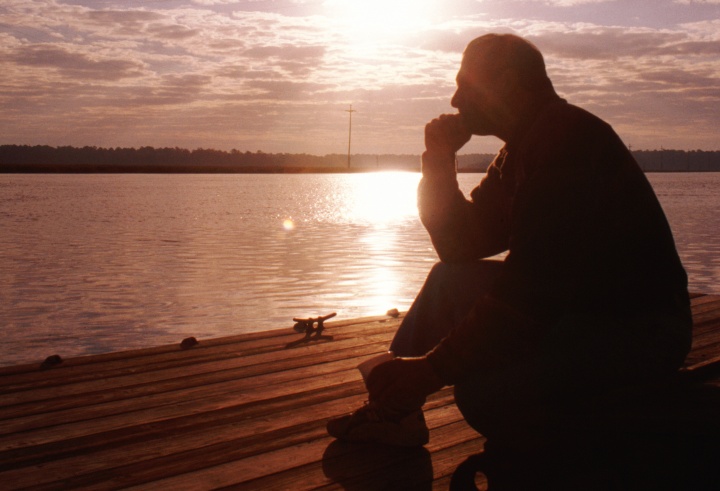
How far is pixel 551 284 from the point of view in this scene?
87.4 inches

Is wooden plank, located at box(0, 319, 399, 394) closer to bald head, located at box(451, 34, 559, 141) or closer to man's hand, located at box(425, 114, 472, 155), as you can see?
man's hand, located at box(425, 114, 472, 155)

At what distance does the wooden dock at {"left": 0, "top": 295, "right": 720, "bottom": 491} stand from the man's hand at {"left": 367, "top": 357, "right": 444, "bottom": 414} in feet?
2.26

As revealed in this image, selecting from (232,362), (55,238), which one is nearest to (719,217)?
(55,238)

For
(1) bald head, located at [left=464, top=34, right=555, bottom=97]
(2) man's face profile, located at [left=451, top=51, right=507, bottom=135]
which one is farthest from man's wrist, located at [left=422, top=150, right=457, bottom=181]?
(1) bald head, located at [left=464, top=34, right=555, bottom=97]

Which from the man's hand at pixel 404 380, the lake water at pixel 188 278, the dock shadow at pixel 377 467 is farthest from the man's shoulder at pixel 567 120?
the lake water at pixel 188 278

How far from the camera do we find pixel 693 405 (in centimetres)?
238

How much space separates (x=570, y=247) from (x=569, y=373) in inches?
18.5

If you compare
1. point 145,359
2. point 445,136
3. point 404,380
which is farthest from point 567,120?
point 145,359

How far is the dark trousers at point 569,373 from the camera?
2.39 meters

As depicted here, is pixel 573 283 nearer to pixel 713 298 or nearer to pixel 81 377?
pixel 81 377

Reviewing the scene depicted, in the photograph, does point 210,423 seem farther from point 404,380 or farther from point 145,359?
point 404,380

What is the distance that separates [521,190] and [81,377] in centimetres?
352

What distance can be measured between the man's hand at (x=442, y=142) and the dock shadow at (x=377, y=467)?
129cm

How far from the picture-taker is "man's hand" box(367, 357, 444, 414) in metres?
2.41
